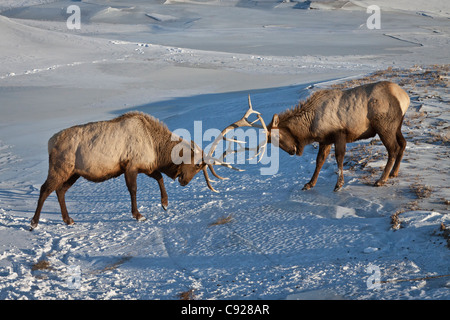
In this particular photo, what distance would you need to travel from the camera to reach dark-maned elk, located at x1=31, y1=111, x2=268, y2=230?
848cm

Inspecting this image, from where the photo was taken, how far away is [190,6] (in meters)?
57.7

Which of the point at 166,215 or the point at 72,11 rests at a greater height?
the point at 72,11

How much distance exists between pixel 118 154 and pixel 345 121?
3.32m

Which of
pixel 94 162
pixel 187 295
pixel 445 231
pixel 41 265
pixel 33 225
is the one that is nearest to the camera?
pixel 187 295

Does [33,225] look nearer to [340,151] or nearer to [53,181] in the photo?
[53,181]

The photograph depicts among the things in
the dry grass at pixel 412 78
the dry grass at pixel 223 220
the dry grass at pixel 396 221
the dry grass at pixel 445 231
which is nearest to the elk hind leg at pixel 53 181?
the dry grass at pixel 223 220

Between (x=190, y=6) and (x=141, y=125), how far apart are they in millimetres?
50838

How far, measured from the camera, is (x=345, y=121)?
8.91m

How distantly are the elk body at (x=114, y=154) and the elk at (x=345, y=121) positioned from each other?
1414 mm

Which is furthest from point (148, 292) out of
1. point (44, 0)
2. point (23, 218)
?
point (44, 0)

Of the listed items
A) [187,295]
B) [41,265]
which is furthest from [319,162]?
[41,265]

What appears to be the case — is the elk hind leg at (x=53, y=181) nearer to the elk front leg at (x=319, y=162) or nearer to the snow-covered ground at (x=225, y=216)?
the snow-covered ground at (x=225, y=216)

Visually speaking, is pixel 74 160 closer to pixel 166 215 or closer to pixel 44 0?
pixel 166 215

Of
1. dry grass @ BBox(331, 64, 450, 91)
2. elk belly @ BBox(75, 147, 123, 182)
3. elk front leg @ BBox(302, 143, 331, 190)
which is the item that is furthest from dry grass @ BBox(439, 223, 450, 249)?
dry grass @ BBox(331, 64, 450, 91)
